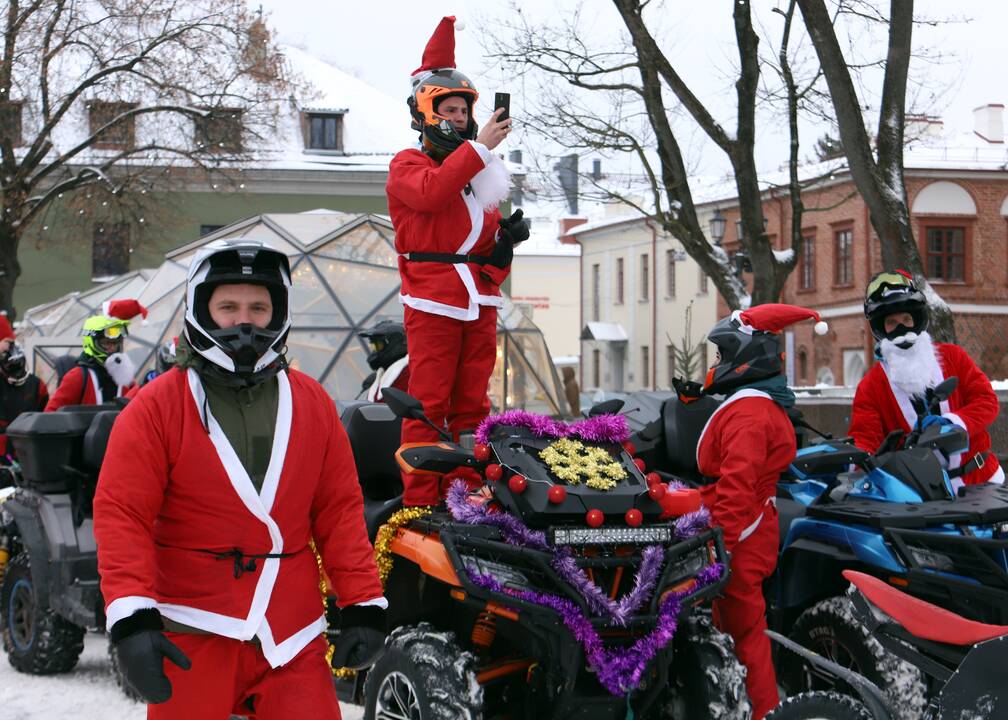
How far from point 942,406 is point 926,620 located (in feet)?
9.90

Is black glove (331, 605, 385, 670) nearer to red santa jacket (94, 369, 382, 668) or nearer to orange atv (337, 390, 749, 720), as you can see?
red santa jacket (94, 369, 382, 668)

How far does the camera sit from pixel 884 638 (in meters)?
3.65

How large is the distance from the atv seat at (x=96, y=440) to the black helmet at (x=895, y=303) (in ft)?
13.6

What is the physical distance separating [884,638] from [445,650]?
60.1 inches

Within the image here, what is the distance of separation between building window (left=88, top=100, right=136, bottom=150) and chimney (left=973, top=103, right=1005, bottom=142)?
29918 mm

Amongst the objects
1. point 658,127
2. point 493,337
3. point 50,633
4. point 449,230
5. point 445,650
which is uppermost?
point 658,127

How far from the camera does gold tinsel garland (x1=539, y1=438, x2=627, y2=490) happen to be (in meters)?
4.50

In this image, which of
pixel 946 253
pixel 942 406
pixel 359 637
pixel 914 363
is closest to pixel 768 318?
pixel 914 363

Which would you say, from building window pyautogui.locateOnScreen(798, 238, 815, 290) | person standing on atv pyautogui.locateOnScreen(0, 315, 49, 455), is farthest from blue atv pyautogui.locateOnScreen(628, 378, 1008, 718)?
building window pyautogui.locateOnScreen(798, 238, 815, 290)

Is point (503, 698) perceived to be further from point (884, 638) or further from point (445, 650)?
point (884, 638)

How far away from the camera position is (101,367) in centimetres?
1003

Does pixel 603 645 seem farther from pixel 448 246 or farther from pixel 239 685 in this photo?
pixel 448 246

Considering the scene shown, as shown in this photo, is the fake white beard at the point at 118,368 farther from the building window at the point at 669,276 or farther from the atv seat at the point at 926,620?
the building window at the point at 669,276

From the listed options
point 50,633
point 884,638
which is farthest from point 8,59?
point 884,638
